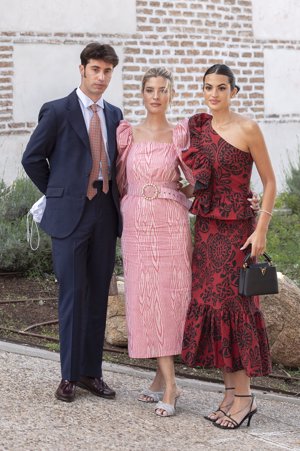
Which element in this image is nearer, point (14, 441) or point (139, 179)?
point (14, 441)

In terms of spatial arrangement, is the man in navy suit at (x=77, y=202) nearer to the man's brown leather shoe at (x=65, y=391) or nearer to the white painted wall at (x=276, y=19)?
the man's brown leather shoe at (x=65, y=391)

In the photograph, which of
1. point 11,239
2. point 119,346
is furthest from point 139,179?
point 11,239

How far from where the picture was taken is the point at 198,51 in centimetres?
1158

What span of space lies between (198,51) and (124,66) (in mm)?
1086

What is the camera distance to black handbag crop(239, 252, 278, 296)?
508 cm

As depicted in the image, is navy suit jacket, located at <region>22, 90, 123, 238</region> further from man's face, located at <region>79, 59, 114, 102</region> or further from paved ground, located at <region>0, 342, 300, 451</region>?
paved ground, located at <region>0, 342, 300, 451</region>

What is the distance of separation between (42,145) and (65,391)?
4.12ft

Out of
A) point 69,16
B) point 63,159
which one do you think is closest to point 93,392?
point 63,159

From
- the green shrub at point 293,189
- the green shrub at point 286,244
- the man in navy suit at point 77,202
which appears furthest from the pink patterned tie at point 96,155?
the green shrub at point 293,189

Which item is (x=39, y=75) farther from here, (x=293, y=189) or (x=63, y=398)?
(x=63, y=398)

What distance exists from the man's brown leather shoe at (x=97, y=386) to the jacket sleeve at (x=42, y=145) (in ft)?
3.54

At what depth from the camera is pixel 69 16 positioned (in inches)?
412

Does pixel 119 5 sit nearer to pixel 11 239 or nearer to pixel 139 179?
pixel 11 239

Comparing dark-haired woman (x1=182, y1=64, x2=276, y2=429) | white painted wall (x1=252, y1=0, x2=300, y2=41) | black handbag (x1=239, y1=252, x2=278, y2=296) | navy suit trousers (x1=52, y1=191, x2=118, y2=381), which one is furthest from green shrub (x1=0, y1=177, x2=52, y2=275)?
white painted wall (x1=252, y1=0, x2=300, y2=41)
